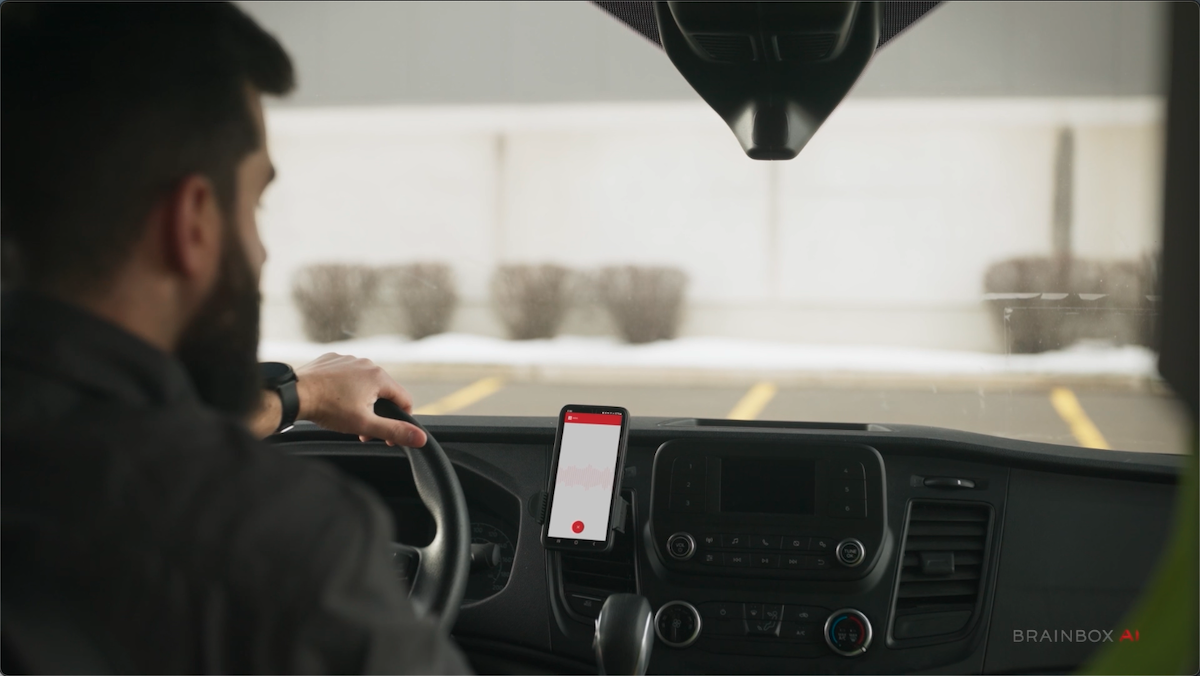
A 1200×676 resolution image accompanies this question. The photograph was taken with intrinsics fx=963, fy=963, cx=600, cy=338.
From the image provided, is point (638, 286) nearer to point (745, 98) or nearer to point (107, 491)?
point (745, 98)

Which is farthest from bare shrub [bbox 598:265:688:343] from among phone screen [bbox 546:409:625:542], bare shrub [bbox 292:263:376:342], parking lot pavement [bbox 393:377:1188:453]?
phone screen [bbox 546:409:625:542]

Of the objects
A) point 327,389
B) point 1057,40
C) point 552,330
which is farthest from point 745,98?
point 552,330

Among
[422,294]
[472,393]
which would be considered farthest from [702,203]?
[472,393]

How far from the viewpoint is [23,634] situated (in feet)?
2.28

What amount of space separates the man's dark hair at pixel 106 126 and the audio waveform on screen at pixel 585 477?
1188mm

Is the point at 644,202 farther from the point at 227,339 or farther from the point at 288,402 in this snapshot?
the point at 227,339

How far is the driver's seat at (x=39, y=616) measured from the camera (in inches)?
26.3

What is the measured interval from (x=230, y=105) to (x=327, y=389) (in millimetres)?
707

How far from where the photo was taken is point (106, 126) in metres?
0.73

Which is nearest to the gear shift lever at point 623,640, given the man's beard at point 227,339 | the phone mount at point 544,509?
the phone mount at point 544,509

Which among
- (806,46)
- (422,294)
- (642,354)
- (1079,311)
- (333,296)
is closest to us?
(806,46)

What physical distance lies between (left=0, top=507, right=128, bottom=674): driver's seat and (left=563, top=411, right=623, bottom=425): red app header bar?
1.25 m

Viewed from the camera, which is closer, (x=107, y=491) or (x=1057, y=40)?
(x=107, y=491)

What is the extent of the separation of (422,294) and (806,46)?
36.6 feet
